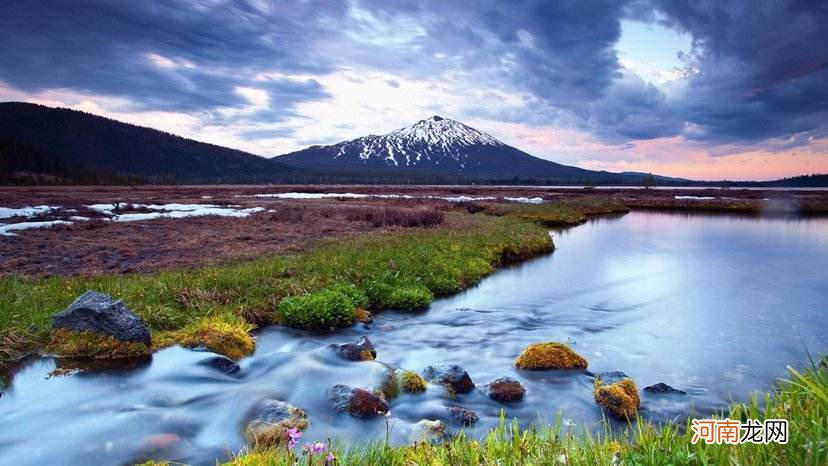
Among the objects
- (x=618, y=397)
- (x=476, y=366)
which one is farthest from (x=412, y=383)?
(x=618, y=397)

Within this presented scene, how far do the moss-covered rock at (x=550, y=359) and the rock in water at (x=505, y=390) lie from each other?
5.27ft

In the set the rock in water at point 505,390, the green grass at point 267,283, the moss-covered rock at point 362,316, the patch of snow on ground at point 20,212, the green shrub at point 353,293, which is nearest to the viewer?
the rock in water at point 505,390

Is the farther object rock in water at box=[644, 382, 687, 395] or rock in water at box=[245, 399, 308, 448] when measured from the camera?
rock in water at box=[644, 382, 687, 395]

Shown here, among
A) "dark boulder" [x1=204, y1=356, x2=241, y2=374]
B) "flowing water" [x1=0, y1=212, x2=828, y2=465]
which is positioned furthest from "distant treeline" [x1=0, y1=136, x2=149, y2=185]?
"dark boulder" [x1=204, y1=356, x2=241, y2=374]

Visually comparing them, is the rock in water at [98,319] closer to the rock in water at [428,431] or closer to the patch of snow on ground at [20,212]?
the rock in water at [428,431]

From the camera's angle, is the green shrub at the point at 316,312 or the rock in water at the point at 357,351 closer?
the rock in water at the point at 357,351

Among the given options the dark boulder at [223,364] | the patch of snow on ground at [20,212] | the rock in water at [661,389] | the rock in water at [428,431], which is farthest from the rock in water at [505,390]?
the patch of snow on ground at [20,212]

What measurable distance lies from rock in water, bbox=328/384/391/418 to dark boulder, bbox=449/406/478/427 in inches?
49.6

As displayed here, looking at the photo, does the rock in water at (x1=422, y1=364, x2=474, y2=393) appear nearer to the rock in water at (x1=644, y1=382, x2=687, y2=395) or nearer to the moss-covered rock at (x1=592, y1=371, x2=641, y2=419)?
the moss-covered rock at (x1=592, y1=371, x2=641, y2=419)

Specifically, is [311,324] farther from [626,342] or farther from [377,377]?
[626,342]

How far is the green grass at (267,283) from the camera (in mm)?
11953

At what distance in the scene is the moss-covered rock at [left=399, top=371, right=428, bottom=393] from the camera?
371 inches

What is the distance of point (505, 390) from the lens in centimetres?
934

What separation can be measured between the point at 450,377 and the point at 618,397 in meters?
3.43
